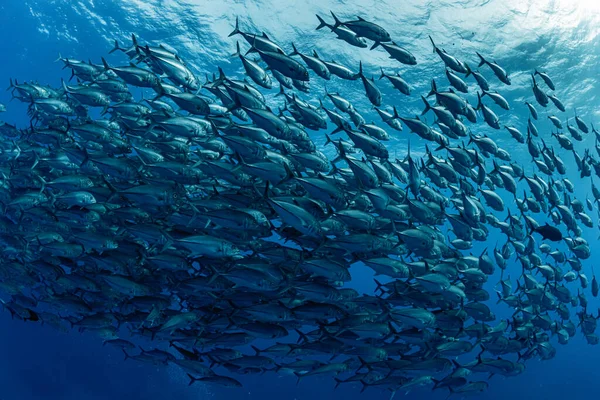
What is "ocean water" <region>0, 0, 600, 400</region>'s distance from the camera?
51.1 feet

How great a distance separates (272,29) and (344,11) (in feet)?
9.84

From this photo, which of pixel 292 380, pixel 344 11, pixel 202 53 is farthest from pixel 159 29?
pixel 292 380

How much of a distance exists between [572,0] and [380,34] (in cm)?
1318

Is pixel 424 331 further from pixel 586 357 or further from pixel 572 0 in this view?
pixel 586 357

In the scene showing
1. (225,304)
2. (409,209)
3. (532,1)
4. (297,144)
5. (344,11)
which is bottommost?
(225,304)

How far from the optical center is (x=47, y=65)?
2161 centimetres

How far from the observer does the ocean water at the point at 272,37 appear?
15.6 m

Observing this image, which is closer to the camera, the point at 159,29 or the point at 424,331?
the point at 424,331

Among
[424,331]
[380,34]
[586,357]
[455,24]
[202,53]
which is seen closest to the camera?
[380,34]

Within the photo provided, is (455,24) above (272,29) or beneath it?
above

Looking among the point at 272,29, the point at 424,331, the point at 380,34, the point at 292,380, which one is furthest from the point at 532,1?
the point at 292,380

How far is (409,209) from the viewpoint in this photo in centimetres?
660

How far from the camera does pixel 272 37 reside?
55.9 ft

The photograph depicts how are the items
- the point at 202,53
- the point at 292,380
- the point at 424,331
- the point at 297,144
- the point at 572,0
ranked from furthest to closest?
1. the point at 292,380
2. the point at 202,53
3. the point at 572,0
4. the point at 424,331
5. the point at 297,144
